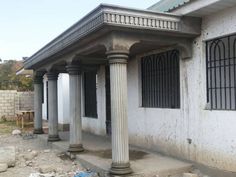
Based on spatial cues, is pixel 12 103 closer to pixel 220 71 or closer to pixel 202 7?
pixel 220 71

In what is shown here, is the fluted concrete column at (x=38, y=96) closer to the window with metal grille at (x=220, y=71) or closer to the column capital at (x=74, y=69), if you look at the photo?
the column capital at (x=74, y=69)

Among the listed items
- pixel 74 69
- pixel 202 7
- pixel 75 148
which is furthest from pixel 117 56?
pixel 75 148

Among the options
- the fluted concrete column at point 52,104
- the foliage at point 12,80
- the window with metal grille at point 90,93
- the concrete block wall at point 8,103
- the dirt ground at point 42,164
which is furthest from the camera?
the foliage at point 12,80

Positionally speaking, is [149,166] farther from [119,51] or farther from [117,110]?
[119,51]

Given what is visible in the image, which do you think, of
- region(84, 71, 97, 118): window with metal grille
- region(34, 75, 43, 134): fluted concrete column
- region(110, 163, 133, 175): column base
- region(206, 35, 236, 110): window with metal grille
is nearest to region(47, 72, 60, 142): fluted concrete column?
region(84, 71, 97, 118): window with metal grille

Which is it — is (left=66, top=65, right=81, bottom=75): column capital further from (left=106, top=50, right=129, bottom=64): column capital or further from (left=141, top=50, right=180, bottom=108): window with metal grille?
(left=106, top=50, right=129, bottom=64): column capital

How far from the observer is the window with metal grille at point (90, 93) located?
13.1 metres

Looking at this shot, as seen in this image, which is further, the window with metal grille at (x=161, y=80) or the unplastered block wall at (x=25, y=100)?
the unplastered block wall at (x=25, y=100)

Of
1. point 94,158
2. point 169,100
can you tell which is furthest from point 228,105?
point 94,158

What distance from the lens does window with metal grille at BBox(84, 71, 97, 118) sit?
1309cm

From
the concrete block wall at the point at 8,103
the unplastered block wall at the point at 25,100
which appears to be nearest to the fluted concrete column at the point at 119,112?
the unplastered block wall at the point at 25,100

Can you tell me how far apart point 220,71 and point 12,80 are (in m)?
28.8

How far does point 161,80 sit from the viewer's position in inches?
333

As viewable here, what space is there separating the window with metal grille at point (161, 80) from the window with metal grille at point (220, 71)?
108cm
